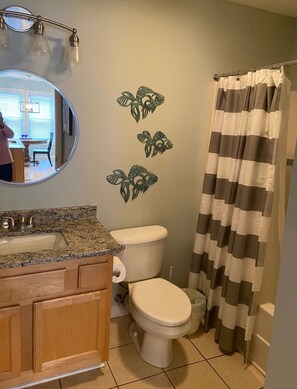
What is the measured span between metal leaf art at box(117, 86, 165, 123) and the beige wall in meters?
0.05

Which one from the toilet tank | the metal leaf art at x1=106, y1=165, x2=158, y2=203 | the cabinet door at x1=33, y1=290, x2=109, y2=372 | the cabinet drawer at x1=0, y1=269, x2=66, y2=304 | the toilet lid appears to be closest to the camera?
the cabinet drawer at x1=0, y1=269, x2=66, y2=304

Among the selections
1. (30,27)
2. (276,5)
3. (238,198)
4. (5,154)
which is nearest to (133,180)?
(238,198)

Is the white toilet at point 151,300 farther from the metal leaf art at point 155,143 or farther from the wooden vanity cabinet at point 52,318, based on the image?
the metal leaf art at point 155,143

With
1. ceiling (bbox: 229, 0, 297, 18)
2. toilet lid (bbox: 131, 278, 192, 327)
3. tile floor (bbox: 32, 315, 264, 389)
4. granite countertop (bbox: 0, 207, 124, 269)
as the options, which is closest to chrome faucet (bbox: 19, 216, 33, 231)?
granite countertop (bbox: 0, 207, 124, 269)

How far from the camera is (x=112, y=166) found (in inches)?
86.3

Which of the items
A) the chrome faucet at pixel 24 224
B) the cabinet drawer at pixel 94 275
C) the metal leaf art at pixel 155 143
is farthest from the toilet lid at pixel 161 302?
the metal leaf art at pixel 155 143

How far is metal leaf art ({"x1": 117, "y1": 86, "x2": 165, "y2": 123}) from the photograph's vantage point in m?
2.13

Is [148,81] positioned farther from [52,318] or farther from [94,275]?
[52,318]

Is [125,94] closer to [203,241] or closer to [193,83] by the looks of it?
[193,83]

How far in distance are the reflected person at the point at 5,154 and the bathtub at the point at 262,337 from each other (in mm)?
1862

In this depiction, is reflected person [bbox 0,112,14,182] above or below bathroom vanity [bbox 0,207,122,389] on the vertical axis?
above

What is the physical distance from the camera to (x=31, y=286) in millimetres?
1533

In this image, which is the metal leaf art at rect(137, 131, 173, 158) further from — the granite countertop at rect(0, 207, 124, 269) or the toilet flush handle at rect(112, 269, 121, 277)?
the toilet flush handle at rect(112, 269, 121, 277)

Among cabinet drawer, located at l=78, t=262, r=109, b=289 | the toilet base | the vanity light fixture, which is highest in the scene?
the vanity light fixture
